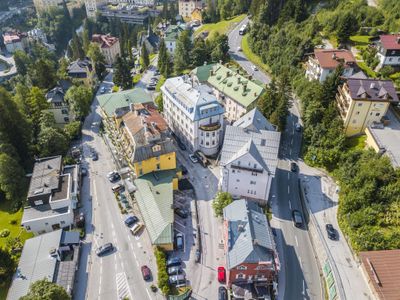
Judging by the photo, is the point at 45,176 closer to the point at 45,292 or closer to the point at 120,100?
the point at 120,100

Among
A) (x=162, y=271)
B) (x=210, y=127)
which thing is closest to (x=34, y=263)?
(x=162, y=271)

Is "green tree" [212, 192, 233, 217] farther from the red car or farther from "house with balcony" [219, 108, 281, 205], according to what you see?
the red car

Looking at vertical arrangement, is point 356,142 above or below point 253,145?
below

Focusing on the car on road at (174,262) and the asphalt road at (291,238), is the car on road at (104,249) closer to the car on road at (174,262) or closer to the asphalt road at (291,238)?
the car on road at (174,262)

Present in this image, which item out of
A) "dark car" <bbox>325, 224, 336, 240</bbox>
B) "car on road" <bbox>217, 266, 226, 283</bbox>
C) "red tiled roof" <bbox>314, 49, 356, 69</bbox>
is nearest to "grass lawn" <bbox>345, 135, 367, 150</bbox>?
"dark car" <bbox>325, 224, 336, 240</bbox>

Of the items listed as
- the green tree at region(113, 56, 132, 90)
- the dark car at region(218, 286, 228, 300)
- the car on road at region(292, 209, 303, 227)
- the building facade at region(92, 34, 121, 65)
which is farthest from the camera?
the building facade at region(92, 34, 121, 65)
